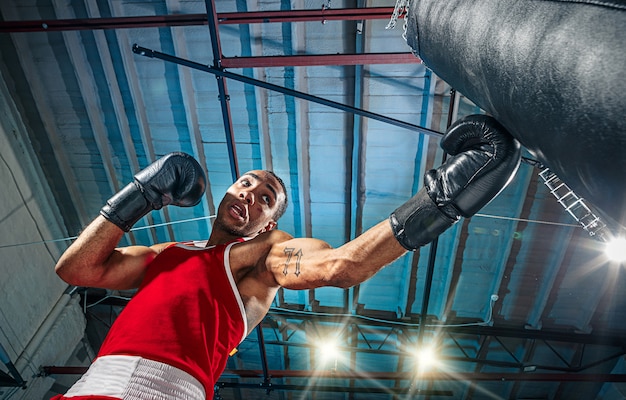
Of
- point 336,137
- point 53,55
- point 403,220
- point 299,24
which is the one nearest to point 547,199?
point 336,137

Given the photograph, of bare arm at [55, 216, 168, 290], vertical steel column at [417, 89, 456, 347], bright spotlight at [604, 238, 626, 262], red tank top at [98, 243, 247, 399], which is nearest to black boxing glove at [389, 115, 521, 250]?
red tank top at [98, 243, 247, 399]

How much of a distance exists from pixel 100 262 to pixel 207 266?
888 millimetres

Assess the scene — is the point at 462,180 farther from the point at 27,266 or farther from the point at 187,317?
the point at 27,266

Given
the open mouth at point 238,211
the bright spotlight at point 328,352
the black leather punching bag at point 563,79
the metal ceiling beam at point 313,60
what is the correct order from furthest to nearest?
the bright spotlight at point 328,352 < the metal ceiling beam at point 313,60 < the open mouth at point 238,211 < the black leather punching bag at point 563,79

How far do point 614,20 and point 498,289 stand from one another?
22.2 feet

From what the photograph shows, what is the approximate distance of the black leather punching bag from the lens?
0.69 metres

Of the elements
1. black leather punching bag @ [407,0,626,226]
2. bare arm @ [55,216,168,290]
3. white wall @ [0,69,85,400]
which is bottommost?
white wall @ [0,69,85,400]

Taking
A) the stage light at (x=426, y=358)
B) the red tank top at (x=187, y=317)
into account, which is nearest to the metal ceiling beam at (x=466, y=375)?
the stage light at (x=426, y=358)

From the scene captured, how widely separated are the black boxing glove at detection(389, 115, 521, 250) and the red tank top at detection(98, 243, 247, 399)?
1.12 meters

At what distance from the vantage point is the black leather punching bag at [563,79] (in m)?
0.69

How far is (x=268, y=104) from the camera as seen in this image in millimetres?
5234

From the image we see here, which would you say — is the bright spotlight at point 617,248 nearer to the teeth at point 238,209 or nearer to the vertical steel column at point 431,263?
the vertical steel column at point 431,263

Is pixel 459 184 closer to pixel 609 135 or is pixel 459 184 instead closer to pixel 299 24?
pixel 609 135

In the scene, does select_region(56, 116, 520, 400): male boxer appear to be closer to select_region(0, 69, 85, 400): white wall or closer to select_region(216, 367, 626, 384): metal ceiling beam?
select_region(0, 69, 85, 400): white wall
